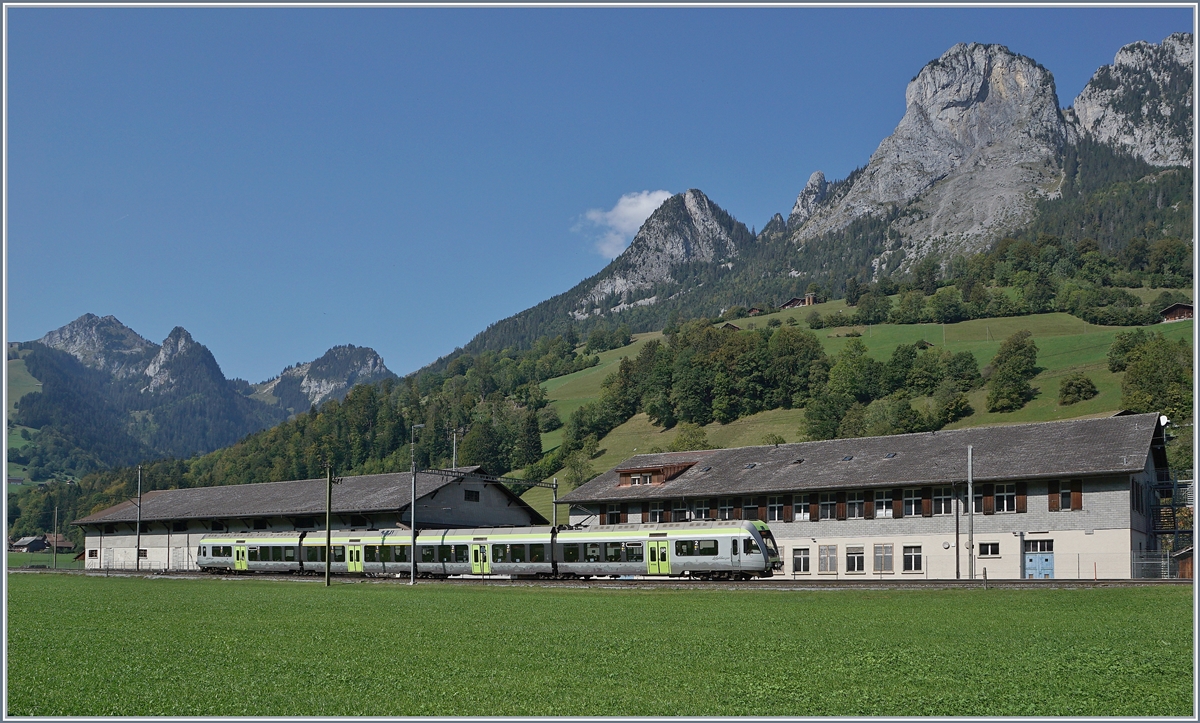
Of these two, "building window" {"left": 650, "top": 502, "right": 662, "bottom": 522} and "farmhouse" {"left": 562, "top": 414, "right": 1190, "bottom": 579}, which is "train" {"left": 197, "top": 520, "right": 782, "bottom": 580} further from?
"building window" {"left": 650, "top": 502, "right": 662, "bottom": 522}

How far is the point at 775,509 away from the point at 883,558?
6334mm

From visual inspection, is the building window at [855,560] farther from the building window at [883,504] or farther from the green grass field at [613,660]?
the green grass field at [613,660]

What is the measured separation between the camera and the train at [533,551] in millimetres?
44344

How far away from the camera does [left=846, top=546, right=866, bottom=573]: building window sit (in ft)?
169

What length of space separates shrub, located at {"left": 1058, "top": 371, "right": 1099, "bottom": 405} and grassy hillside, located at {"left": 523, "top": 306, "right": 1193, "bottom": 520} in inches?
38.6

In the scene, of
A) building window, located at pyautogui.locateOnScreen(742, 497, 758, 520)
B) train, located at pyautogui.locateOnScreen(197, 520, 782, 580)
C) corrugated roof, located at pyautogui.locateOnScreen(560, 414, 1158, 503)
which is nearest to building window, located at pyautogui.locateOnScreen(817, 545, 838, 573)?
corrugated roof, located at pyautogui.locateOnScreen(560, 414, 1158, 503)

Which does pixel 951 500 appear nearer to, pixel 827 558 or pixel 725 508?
pixel 827 558

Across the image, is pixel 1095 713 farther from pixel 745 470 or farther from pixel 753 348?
pixel 753 348

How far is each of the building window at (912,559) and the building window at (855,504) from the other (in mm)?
2852

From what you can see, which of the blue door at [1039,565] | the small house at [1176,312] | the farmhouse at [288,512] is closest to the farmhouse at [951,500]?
the blue door at [1039,565]

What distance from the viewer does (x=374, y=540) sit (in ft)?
182

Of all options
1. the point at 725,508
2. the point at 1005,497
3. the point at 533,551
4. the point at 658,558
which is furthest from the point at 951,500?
the point at 533,551

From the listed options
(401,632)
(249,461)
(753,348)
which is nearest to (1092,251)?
(753,348)

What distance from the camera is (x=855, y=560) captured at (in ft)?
170
